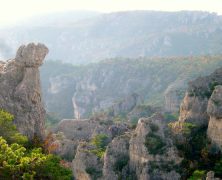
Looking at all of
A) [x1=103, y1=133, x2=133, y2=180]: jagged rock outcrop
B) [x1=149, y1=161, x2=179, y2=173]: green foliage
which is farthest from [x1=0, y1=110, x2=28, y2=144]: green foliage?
[x1=103, y1=133, x2=133, y2=180]: jagged rock outcrop

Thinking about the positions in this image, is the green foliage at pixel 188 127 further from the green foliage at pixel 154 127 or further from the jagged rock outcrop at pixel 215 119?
the green foliage at pixel 154 127

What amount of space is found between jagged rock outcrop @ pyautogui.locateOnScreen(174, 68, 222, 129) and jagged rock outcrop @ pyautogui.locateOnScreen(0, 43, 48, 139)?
13.7 m

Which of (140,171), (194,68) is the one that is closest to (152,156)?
(140,171)

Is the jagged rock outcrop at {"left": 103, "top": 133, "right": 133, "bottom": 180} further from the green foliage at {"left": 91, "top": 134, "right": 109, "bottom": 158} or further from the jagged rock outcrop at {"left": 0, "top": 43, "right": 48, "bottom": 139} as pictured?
the green foliage at {"left": 91, "top": 134, "right": 109, "bottom": 158}

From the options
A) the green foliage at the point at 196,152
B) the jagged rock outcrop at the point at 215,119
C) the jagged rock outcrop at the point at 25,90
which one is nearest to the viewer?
the jagged rock outcrop at the point at 25,90

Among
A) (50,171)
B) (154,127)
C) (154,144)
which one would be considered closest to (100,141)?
(154,127)

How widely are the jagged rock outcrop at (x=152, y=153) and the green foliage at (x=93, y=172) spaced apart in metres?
3.03

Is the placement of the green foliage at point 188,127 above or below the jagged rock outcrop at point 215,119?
below

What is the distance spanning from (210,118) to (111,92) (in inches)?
5221

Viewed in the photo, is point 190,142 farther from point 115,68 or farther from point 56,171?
point 115,68

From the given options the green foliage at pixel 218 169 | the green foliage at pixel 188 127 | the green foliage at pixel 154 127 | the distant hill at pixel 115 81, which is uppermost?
the green foliage at pixel 154 127

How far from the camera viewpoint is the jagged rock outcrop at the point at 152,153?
41.9 m

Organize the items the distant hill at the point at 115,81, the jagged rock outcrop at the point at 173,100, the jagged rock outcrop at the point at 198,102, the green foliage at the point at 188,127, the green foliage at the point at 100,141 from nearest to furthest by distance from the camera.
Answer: the green foliage at the point at 188,127 < the jagged rock outcrop at the point at 198,102 < the green foliage at the point at 100,141 < the jagged rock outcrop at the point at 173,100 < the distant hill at the point at 115,81

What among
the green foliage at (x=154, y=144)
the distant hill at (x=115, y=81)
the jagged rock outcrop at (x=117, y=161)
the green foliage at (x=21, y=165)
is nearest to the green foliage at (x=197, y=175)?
the green foliage at (x=154, y=144)
